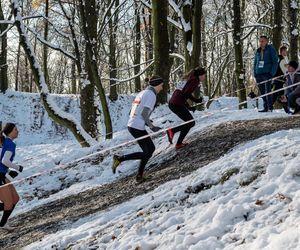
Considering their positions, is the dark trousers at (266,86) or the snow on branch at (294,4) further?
the snow on branch at (294,4)

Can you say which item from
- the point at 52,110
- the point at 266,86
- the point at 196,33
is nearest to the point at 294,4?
the point at 196,33

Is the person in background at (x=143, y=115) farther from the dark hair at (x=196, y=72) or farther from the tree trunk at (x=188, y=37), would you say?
the tree trunk at (x=188, y=37)

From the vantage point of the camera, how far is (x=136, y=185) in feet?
27.9

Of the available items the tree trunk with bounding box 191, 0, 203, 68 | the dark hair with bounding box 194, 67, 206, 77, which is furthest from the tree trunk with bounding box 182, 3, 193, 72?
the dark hair with bounding box 194, 67, 206, 77

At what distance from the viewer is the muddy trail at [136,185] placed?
786 cm

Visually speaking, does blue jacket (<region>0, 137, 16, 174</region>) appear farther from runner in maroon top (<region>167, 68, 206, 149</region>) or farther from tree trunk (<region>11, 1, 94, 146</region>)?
tree trunk (<region>11, 1, 94, 146</region>)

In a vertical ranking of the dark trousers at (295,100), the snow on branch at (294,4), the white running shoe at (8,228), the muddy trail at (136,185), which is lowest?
the white running shoe at (8,228)

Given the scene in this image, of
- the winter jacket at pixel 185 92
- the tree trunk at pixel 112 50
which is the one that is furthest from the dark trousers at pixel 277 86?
the tree trunk at pixel 112 50

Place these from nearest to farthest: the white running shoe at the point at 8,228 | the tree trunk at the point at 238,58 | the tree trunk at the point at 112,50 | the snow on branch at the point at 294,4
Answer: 1. the white running shoe at the point at 8,228
2. the snow on branch at the point at 294,4
3. the tree trunk at the point at 238,58
4. the tree trunk at the point at 112,50

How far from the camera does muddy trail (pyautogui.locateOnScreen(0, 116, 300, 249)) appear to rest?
7.86m

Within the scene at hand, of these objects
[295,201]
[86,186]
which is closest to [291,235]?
[295,201]

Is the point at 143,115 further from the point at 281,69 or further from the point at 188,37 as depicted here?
the point at 188,37

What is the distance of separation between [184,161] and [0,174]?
135 inches

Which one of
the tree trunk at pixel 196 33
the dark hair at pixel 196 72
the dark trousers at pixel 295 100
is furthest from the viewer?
the tree trunk at pixel 196 33
